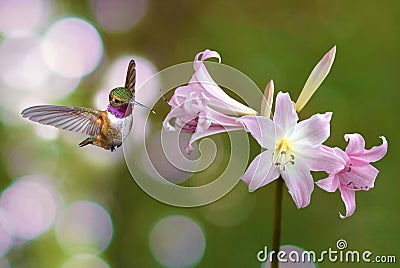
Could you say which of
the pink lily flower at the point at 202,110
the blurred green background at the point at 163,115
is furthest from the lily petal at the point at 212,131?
the blurred green background at the point at 163,115

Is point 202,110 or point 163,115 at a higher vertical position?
point 163,115

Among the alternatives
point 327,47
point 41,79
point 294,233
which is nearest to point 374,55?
point 327,47

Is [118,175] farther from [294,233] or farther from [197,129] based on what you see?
[197,129]

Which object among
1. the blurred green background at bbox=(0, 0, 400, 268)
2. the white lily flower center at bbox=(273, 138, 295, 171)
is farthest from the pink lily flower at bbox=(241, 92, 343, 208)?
the blurred green background at bbox=(0, 0, 400, 268)

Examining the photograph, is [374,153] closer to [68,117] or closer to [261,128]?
[261,128]

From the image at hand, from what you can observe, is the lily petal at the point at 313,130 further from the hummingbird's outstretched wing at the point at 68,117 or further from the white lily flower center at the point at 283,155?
the hummingbird's outstretched wing at the point at 68,117

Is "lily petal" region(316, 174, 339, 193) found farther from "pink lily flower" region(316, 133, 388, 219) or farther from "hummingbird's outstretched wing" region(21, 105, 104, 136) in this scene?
"hummingbird's outstretched wing" region(21, 105, 104, 136)

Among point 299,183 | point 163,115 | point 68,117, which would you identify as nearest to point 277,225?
point 299,183
